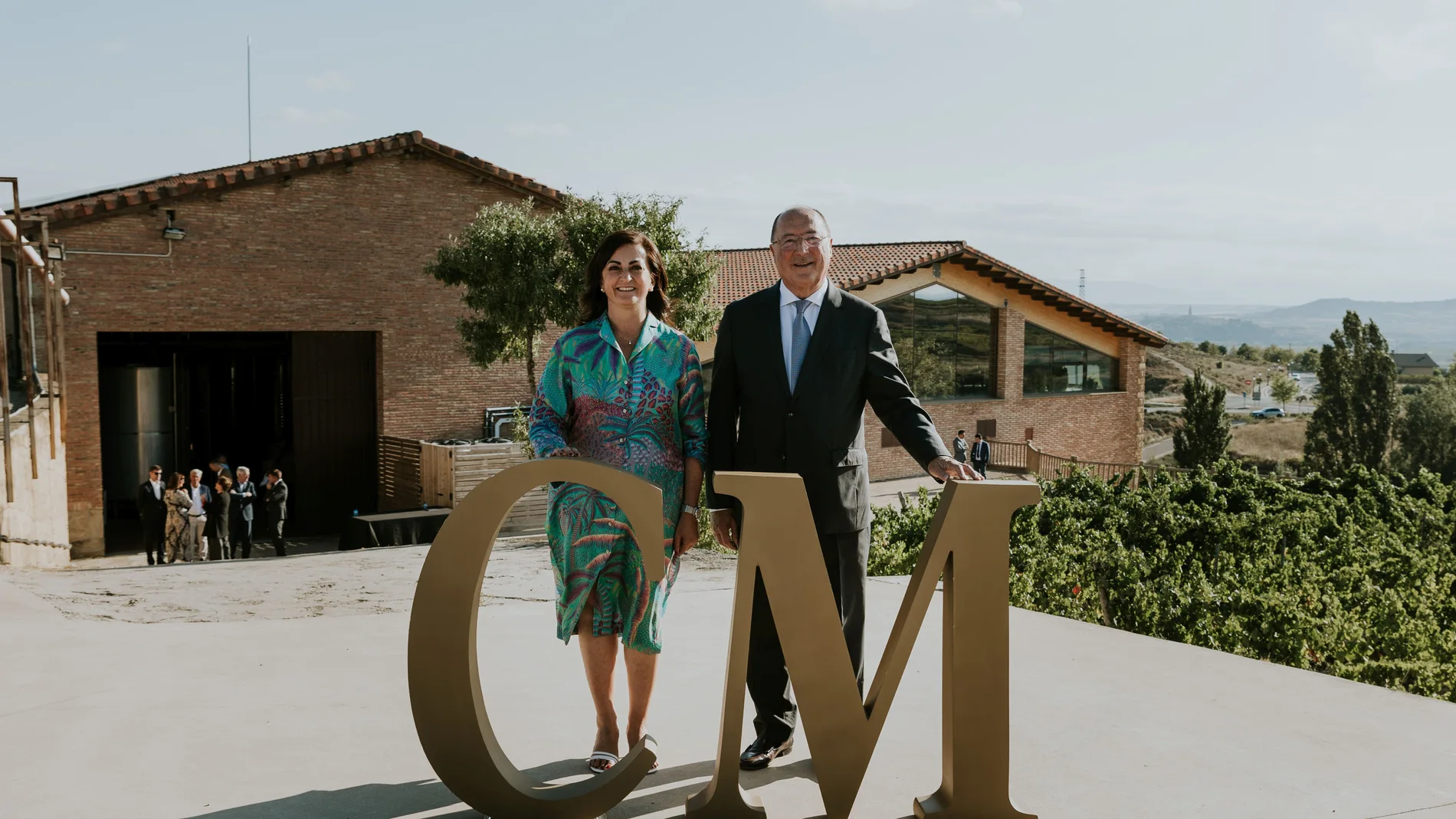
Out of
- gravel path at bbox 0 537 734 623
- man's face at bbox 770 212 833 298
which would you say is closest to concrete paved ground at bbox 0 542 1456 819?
gravel path at bbox 0 537 734 623

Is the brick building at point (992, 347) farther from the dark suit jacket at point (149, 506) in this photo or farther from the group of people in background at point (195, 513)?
the dark suit jacket at point (149, 506)

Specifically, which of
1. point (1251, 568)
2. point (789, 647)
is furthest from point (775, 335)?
point (1251, 568)

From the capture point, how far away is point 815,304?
3.81 meters

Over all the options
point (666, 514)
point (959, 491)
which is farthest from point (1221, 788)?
point (666, 514)

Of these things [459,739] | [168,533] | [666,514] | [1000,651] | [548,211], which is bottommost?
[168,533]

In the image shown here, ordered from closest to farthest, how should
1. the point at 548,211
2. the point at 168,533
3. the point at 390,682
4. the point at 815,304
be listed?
the point at 815,304 < the point at 390,682 < the point at 168,533 < the point at 548,211

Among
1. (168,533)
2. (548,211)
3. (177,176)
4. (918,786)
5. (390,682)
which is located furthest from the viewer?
(548,211)

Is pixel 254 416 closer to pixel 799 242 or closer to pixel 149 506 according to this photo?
pixel 149 506

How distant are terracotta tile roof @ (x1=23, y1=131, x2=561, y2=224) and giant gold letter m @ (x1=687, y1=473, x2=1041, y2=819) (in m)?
19.6

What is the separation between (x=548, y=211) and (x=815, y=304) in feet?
67.9

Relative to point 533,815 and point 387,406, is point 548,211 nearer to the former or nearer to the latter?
point 387,406

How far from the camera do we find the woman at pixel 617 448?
3.52 meters

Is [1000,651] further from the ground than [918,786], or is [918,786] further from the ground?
[1000,651]

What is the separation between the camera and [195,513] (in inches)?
623
